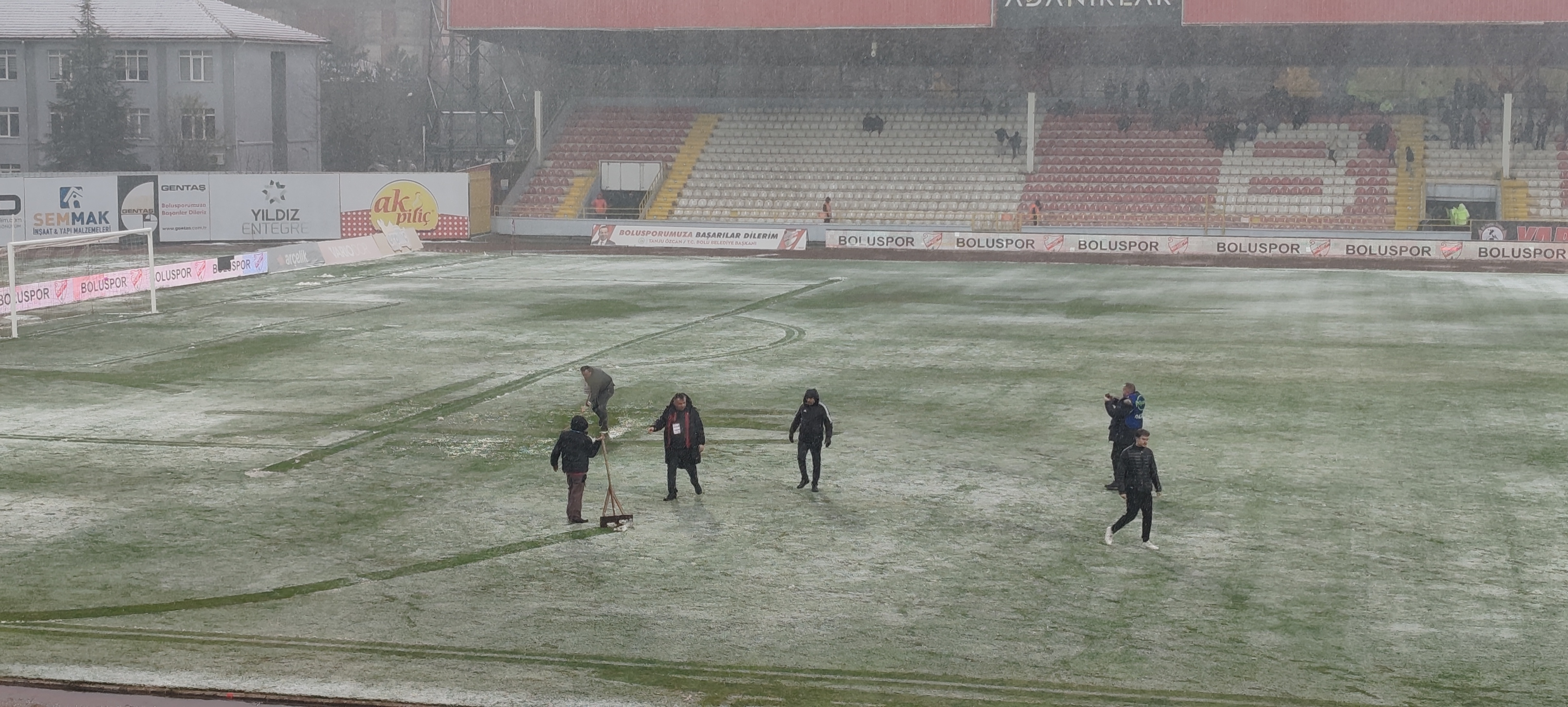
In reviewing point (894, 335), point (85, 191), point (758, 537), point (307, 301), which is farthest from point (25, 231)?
point (758, 537)

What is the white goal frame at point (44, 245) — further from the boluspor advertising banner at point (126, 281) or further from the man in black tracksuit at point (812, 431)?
the man in black tracksuit at point (812, 431)

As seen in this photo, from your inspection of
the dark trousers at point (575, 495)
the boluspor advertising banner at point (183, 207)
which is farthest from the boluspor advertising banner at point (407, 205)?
the dark trousers at point (575, 495)

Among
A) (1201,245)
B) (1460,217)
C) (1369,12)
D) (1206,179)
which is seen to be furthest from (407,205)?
(1460,217)

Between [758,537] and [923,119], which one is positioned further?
[923,119]

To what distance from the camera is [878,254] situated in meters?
59.1

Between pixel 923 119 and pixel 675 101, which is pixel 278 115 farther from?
pixel 923 119

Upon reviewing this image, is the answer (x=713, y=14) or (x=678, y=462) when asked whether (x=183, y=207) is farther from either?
(x=678, y=462)

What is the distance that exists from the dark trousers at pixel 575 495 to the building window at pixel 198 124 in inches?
2695

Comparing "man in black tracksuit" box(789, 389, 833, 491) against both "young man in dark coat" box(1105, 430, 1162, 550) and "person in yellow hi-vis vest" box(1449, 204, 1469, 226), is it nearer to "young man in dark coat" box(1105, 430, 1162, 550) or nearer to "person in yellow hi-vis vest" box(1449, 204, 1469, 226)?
"young man in dark coat" box(1105, 430, 1162, 550)

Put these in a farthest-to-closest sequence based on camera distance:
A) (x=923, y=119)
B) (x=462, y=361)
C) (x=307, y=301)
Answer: (x=923, y=119) → (x=307, y=301) → (x=462, y=361)

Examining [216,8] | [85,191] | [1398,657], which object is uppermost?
[216,8]

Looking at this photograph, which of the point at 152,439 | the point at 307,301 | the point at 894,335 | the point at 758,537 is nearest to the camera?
the point at 758,537

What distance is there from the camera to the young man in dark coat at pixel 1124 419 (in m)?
20.1

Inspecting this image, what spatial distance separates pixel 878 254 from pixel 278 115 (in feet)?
135
